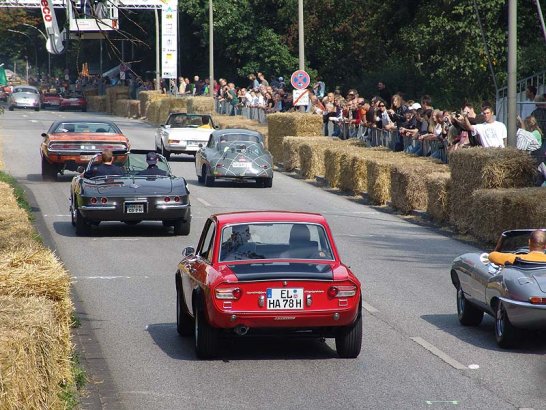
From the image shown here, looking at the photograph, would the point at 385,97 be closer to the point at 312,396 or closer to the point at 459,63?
the point at 459,63

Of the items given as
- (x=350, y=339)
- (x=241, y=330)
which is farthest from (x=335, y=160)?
(x=241, y=330)

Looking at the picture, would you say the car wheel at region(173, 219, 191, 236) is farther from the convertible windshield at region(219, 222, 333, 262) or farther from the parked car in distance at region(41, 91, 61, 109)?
the parked car in distance at region(41, 91, 61, 109)

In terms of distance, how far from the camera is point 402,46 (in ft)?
204

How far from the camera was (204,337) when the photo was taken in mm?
10977

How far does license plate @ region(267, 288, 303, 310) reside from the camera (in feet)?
35.1

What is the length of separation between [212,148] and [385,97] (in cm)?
868

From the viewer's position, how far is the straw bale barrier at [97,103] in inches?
3247

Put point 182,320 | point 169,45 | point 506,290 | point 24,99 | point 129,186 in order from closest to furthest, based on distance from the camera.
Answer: point 506,290 < point 182,320 < point 129,186 < point 169,45 < point 24,99

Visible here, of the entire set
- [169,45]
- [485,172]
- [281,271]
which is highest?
[169,45]

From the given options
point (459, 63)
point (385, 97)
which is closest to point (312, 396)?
point (385, 97)

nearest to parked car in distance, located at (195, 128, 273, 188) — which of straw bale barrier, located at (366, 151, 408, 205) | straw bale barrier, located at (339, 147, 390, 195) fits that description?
straw bale barrier, located at (339, 147, 390, 195)

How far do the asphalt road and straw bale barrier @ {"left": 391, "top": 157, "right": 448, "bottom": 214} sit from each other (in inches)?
164

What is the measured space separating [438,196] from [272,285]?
1379 centimetres

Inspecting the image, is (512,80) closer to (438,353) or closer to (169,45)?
(438,353)
